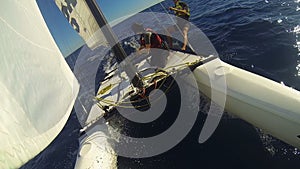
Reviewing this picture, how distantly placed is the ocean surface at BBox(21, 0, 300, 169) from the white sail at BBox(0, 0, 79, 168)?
3.21 metres

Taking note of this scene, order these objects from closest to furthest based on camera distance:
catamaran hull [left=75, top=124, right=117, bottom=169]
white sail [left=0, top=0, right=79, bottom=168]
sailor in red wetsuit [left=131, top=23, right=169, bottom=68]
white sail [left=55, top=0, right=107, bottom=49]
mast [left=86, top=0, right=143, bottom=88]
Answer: white sail [left=0, top=0, right=79, bottom=168] → catamaran hull [left=75, top=124, right=117, bottom=169] → mast [left=86, top=0, right=143, bottom=88] → white sail [left=55, top=0, right=107, bottom=49] → sailor in red wetsuit [left=131, top=23, right=169, bottom=68]

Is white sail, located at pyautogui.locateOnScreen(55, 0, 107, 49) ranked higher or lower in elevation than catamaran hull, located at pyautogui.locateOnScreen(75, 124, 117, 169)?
higher

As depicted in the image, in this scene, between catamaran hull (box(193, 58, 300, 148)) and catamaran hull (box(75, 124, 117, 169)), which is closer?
catamaran hull (box(193, 58, 300, 148))

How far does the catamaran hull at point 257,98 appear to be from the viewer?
483 centimetres

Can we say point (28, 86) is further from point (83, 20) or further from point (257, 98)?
point (83, 20)

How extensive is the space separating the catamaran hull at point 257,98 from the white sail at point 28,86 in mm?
3669

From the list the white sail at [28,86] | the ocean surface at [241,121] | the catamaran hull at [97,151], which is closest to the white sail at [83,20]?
the catamaran hull at [97,151]

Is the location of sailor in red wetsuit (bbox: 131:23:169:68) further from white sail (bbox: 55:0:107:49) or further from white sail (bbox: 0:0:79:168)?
white sail (bbox: 0:0:79:168)

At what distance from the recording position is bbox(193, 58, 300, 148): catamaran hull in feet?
15.8

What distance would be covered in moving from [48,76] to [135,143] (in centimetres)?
373

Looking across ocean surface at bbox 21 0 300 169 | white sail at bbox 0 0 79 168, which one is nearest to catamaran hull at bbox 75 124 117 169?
ocean surface at bbox 21 0 300 169

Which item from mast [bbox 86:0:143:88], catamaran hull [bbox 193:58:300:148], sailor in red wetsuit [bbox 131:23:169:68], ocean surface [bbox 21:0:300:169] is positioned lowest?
ocean surface [bbox 21:0:300:169]

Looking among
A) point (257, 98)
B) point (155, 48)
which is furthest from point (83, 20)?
point (257, 98)

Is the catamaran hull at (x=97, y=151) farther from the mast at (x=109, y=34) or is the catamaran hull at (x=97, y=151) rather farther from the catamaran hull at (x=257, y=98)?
the catamaran hull at (x=257, y=98)
